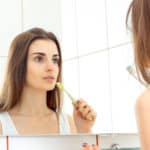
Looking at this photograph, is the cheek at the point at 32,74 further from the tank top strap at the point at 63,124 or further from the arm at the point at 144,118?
the arm at the point at 144,118

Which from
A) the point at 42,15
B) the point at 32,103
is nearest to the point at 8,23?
the point at 42,15

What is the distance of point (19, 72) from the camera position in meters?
1.05

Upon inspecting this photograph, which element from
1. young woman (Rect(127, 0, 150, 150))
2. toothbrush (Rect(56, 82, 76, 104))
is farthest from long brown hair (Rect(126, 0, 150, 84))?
toothbrush (Rect(56, 82, 76, 104))

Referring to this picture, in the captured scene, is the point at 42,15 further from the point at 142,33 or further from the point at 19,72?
the point at 142,33

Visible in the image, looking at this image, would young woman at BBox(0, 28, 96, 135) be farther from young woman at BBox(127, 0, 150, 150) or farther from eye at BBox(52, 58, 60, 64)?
young woman at BBox(127, 0, 150, 150)

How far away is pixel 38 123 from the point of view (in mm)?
1059

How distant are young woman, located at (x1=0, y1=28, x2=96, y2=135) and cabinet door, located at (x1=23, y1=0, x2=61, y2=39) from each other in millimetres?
17

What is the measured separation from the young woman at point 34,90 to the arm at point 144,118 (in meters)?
0.35

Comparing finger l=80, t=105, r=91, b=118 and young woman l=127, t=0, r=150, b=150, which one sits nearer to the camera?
young woman l=127, t=0, r=150, b=150

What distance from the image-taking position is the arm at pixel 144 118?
2.53 ft

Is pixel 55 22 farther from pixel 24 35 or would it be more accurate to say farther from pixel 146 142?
pixel 146 142

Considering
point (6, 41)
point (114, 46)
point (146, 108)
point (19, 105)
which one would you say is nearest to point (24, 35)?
point (6, 41)

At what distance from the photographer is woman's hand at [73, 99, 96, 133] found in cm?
111

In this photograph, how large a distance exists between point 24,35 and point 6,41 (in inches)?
2.0
